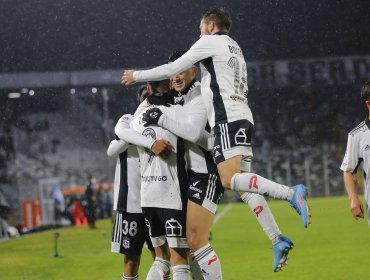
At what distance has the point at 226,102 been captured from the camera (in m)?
3.93

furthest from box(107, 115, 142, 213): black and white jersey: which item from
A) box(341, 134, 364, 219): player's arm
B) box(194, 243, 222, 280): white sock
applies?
box(341, 134, 364, 219): player's arm

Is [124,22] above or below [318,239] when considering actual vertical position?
above

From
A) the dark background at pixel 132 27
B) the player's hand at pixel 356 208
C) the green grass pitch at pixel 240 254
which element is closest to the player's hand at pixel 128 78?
the player's hand at pixel 356 208

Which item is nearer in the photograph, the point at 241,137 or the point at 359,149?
the point at 241,137

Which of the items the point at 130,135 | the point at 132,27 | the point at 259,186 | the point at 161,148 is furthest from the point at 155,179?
the point at 132,27

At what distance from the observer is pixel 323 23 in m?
11.6

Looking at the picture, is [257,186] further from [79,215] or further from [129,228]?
[79,215]

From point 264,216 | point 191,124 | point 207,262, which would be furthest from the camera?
point 264,216

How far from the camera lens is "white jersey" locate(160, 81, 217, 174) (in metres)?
3.74

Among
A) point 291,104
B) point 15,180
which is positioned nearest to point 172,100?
point 15,180

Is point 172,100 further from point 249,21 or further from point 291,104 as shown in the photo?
point 291,104

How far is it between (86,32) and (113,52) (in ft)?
1.95

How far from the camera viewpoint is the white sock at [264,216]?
398 centimetres

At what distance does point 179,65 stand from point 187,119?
311mm
